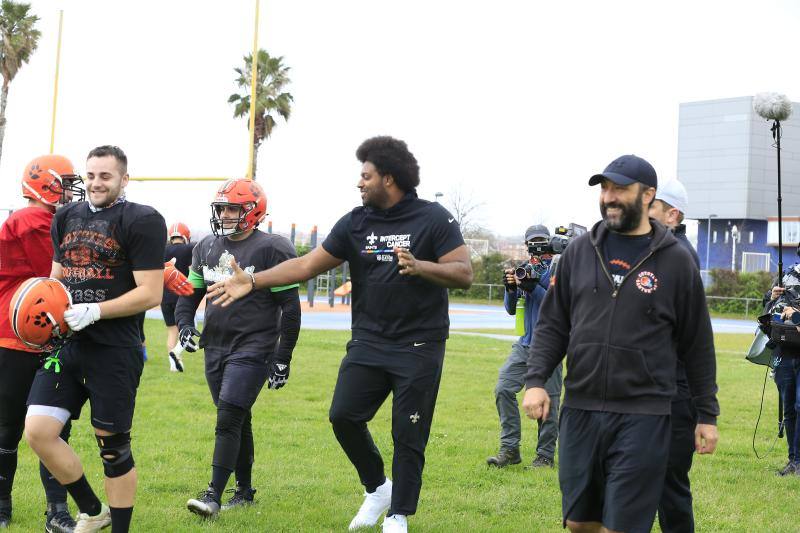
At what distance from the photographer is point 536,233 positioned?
891 centimetres

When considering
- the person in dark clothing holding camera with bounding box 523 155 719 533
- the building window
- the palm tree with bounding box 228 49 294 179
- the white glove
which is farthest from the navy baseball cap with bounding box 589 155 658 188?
the building window

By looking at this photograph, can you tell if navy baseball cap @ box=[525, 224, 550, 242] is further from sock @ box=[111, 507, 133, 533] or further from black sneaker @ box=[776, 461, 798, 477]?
sock @ box=[111, 507, 133, 533]

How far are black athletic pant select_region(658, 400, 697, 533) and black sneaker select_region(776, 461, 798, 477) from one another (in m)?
4.08

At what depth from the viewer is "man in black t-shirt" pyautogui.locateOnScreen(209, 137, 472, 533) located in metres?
5.85

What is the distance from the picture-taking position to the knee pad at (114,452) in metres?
5.36

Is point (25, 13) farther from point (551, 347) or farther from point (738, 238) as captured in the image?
point (738, 238)

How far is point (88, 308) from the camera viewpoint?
16.7 ft

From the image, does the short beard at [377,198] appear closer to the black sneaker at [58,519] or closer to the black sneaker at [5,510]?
the black sneaker at [58,519]

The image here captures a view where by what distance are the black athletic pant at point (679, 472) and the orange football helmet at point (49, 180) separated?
13.5ft

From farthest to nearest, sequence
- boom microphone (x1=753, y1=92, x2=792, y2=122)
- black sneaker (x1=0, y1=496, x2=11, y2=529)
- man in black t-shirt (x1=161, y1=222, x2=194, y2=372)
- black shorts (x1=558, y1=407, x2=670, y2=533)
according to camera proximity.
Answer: man in black t-shirt (x1=161, y1=222, x2=194, y2=372) → boom microphone (x1=753, y1=92, x2=792, y2=122) → black sneaker (x1=0, y1=496, x2=11, y2=529) → black shorts (x1=558, y1=407, x2=670, y2=533)

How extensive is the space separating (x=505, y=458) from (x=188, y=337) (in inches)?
130

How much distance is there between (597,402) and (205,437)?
5.98 meters

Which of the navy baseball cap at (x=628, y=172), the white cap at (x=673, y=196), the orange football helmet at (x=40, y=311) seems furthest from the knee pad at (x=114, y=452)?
the white cap at (x=673, y=196)

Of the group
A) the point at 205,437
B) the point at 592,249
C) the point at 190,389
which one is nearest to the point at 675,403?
the point at 592,249
